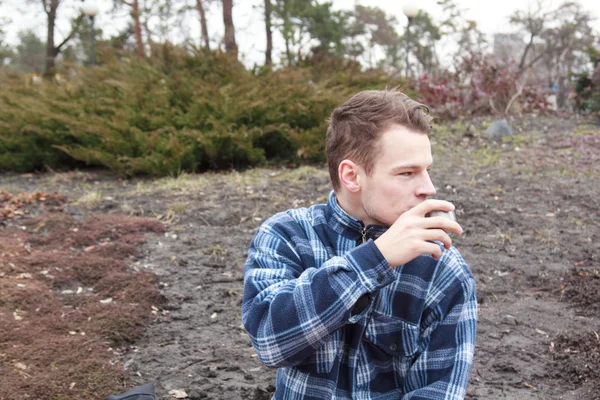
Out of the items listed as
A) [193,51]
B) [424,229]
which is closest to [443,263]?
[424,229]

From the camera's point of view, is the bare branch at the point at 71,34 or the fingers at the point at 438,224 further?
the bare branch at the point at 71,34

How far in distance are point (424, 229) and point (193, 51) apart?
23.7 feet

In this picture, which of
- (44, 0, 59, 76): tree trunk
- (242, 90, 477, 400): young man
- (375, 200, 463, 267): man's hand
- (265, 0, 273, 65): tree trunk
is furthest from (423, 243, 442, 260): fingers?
(44, 0, 59, 76): tree trunk

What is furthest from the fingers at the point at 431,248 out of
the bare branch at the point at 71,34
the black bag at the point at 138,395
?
the bare branch at the point at 71,34

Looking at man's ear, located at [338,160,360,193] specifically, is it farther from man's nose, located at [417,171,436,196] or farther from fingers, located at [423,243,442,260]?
fingers, located at [423,243,442,260]

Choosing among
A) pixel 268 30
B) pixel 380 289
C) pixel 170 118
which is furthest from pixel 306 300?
pixel 268 30

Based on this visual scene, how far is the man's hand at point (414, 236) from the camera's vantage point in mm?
1280

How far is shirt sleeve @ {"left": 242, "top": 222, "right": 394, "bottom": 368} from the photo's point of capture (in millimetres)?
1281

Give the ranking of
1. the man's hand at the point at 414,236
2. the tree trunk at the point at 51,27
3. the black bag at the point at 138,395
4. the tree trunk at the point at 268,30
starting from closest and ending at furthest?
the man's hand at the point at 414,236
the black bag at the point at 138,395
the tree trunk at the point at 268,30
the tree trunk at the point at 51,27

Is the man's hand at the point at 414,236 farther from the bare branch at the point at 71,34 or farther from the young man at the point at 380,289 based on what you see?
the bare branch at the point at 71,34

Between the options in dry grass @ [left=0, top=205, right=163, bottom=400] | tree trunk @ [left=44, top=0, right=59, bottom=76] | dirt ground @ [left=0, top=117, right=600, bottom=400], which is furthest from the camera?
tree trunk @ [left=44, top=0, right=59, bottom=76]

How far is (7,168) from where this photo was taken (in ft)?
28.0

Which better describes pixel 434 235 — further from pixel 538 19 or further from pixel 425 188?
pixel 538 19

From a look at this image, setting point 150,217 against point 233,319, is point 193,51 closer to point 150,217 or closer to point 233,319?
point 150,217
